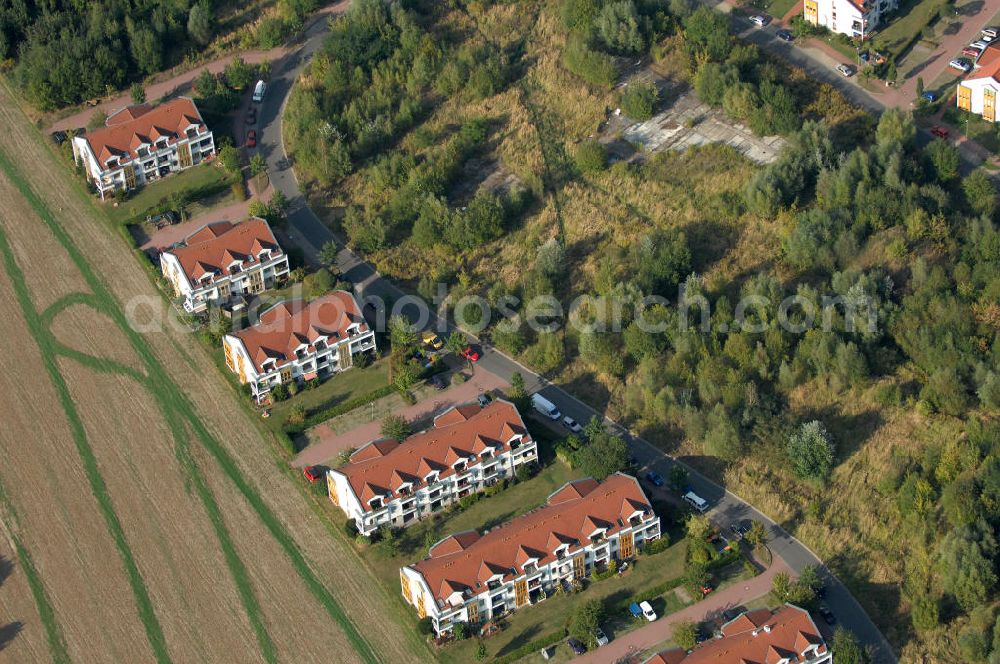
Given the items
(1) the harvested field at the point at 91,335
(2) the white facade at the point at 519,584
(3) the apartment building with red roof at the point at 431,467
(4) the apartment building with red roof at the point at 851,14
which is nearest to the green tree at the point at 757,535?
(2) the white facade at the point at 519,584

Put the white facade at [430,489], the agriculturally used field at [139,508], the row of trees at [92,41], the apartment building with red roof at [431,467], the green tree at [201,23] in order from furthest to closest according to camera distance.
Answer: the green tree at [201,23]
the row of trees at [92,41]
the apartment building with red roof at [431,467]
the white facade at [430,489]
the agriculturally used field at [139,508]

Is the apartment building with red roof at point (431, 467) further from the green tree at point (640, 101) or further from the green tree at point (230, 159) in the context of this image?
the green tree at point (640, 101)

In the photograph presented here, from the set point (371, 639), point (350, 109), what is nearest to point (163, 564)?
point (371, 639)

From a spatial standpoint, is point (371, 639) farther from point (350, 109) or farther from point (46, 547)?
point (350, 109)

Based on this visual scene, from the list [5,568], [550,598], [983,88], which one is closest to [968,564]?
[550,598]

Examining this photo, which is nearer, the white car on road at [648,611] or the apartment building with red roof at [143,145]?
the white car on road at [648,611]

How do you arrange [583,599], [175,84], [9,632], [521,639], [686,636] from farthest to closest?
[175,84]
[583,599]
[9,632]
[521,639]
[686,636]

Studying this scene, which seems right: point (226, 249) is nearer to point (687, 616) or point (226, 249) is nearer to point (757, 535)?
point (687, 616)
